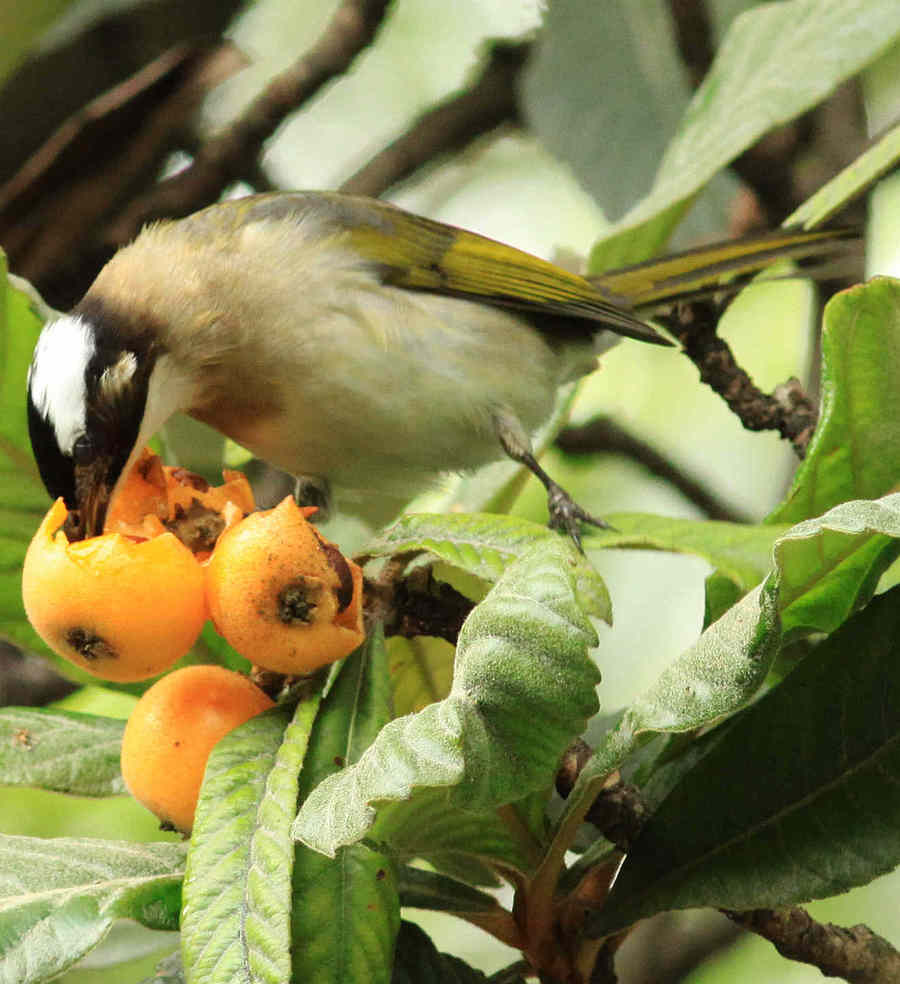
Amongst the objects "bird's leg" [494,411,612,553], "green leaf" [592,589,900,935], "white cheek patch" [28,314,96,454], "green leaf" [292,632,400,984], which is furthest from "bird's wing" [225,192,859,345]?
"green leaf" [292,632,400,984]

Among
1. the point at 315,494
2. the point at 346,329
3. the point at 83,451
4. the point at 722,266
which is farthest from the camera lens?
the point at 722,266

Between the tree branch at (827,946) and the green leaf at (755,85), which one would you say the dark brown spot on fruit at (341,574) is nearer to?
the tree branch at (827,946)

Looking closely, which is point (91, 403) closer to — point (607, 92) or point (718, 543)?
point (718, 543)

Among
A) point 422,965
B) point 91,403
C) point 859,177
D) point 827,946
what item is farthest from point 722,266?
point 422,965

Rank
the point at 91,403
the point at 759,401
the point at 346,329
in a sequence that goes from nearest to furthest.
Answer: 1. the point at 91,403
2. the point at 759,401
3. the point at 346,329

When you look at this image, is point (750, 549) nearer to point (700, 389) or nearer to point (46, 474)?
point (46, 474)

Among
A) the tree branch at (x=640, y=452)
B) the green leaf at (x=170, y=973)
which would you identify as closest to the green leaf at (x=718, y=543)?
the green leaf at (x=170, y=973)

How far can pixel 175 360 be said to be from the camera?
232 cm

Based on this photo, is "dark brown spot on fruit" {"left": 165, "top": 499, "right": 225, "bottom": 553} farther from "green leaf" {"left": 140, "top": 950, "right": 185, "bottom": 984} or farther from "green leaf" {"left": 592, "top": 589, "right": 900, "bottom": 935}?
"green leaf" {"left": 592, "top": 589, "right": 900, "bottom": 935}

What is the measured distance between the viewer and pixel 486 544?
1337 millimetres

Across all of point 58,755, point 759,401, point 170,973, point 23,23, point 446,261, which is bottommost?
point 170,973

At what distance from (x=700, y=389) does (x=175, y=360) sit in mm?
1792

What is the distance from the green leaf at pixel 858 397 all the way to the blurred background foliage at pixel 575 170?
52.8 inches

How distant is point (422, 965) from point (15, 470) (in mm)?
852
